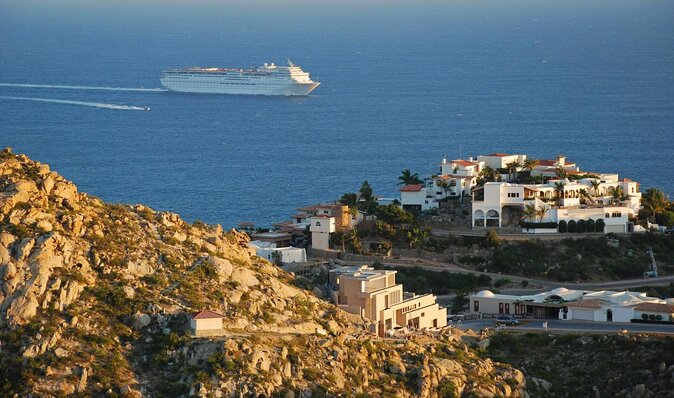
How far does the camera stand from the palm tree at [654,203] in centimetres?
7600

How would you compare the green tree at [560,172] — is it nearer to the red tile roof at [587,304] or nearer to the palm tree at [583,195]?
the palm tree at [583,195]

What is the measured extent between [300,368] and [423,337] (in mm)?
7588

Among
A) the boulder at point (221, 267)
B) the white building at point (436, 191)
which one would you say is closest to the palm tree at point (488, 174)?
the white building at point (436, 191)

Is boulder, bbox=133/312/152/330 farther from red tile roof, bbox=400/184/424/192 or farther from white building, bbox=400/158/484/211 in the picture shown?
red tile roof, bbox=400/184/424/192

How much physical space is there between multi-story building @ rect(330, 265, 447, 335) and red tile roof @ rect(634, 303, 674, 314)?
6205 millimetres

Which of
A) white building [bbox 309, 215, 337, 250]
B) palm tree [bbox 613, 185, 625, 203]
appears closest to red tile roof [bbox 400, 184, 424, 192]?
white building [bbox 309, 215, 337, 250]

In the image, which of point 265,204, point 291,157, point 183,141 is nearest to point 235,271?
point 265,204

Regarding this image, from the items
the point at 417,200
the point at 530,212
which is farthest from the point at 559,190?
the point at 417,200

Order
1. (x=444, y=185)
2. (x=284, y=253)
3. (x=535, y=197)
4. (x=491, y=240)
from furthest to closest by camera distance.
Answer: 1. (x=444, y=185)
2. (x=535, y=197)
3. (x=491, y=240)
4. (x=284, y=253)

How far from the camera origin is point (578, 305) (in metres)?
56.1

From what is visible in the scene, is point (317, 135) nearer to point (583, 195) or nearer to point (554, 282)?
point (583, 195)

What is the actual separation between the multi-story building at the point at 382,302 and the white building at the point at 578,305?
17.4ft

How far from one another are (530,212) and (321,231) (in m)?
8.98

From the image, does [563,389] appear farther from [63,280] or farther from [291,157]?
[291,157]
